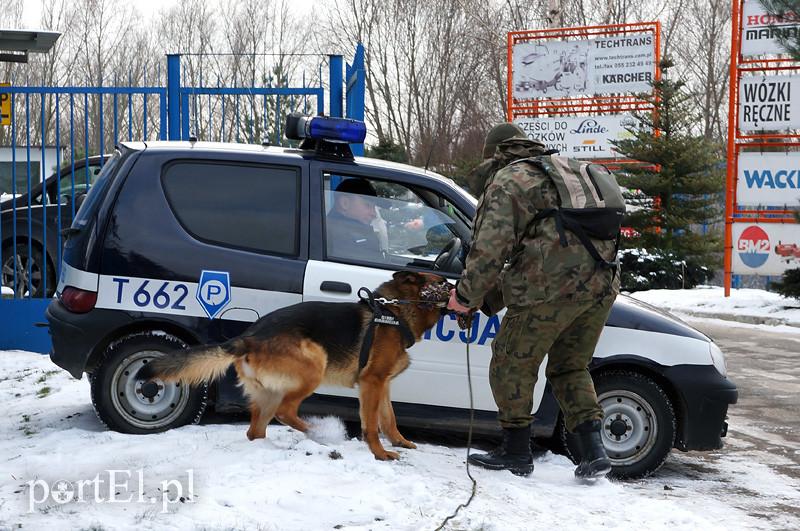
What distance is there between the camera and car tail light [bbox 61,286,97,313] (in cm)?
529

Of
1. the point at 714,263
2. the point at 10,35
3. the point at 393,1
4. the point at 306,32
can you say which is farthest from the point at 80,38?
the point at 10,35

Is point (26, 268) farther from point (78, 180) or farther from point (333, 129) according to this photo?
point (333, 129)

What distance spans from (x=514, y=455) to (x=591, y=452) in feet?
1.27

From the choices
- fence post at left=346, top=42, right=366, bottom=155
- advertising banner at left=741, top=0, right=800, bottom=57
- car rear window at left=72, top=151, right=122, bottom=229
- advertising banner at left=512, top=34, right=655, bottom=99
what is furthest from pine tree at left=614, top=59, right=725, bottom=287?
car rear window at left=72, top=151, right=122, bottom=229

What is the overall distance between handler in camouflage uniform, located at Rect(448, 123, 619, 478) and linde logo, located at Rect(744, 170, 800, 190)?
13952mm

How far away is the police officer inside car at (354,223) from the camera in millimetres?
5422

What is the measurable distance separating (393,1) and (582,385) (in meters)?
35.1

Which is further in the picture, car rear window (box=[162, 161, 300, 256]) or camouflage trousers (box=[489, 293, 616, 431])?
car rear window (box=[162, 161, 300, 256])

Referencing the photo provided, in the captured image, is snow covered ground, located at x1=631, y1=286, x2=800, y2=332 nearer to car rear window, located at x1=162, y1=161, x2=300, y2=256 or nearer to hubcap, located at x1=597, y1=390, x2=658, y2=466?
hubcap, located at x1=597, y1=390, x2=658, y2=466

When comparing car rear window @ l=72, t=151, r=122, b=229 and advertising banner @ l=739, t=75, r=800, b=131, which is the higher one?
advertising banner @ l=739, t=75, r=800, b=131

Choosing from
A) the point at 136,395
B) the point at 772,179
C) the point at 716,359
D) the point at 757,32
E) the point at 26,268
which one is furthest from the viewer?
the point at 772,179

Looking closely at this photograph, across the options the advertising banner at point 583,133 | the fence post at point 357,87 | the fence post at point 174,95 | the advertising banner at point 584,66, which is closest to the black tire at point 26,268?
the fence post at point 174,95

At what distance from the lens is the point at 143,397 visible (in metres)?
5.27

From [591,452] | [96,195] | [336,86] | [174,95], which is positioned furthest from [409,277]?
[174,95]
